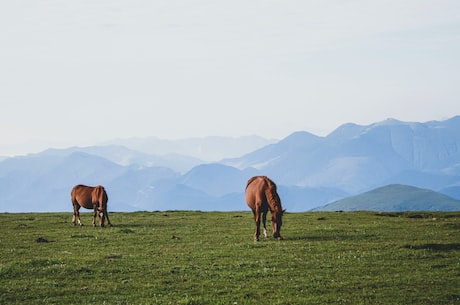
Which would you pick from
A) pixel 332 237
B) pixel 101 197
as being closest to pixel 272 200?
pixel 332 237

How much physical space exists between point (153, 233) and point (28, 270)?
14.6 metres

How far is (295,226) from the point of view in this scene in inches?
1655

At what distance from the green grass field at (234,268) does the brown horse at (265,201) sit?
3.49 feet

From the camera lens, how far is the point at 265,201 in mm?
33625

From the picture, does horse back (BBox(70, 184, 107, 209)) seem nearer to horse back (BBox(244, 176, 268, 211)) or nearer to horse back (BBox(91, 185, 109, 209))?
horse back (BBox(91, 185, 109, 209))

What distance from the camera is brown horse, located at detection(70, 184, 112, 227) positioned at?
44.2m

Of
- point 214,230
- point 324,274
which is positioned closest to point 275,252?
point 324,274

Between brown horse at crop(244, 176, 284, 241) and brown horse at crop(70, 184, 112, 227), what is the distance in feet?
44.3

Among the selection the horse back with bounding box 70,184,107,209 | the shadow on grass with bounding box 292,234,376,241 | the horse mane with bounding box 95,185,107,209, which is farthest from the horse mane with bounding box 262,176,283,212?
the horse back with bounding box 70,184,107,209

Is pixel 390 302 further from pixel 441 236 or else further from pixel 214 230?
pixel 214 230

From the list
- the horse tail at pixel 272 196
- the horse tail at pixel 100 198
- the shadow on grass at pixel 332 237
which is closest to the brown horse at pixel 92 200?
the horse tail at pixel 100 198

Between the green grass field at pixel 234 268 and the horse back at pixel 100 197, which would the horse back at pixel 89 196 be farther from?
the green grass field at pixel 234 268

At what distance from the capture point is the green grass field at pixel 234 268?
66.4 ft

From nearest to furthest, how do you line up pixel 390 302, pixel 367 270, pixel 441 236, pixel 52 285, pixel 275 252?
pixel 390 302 → pixel 52 285 → pixel 367 270 → pixel 275 252 → pixel 441 236
